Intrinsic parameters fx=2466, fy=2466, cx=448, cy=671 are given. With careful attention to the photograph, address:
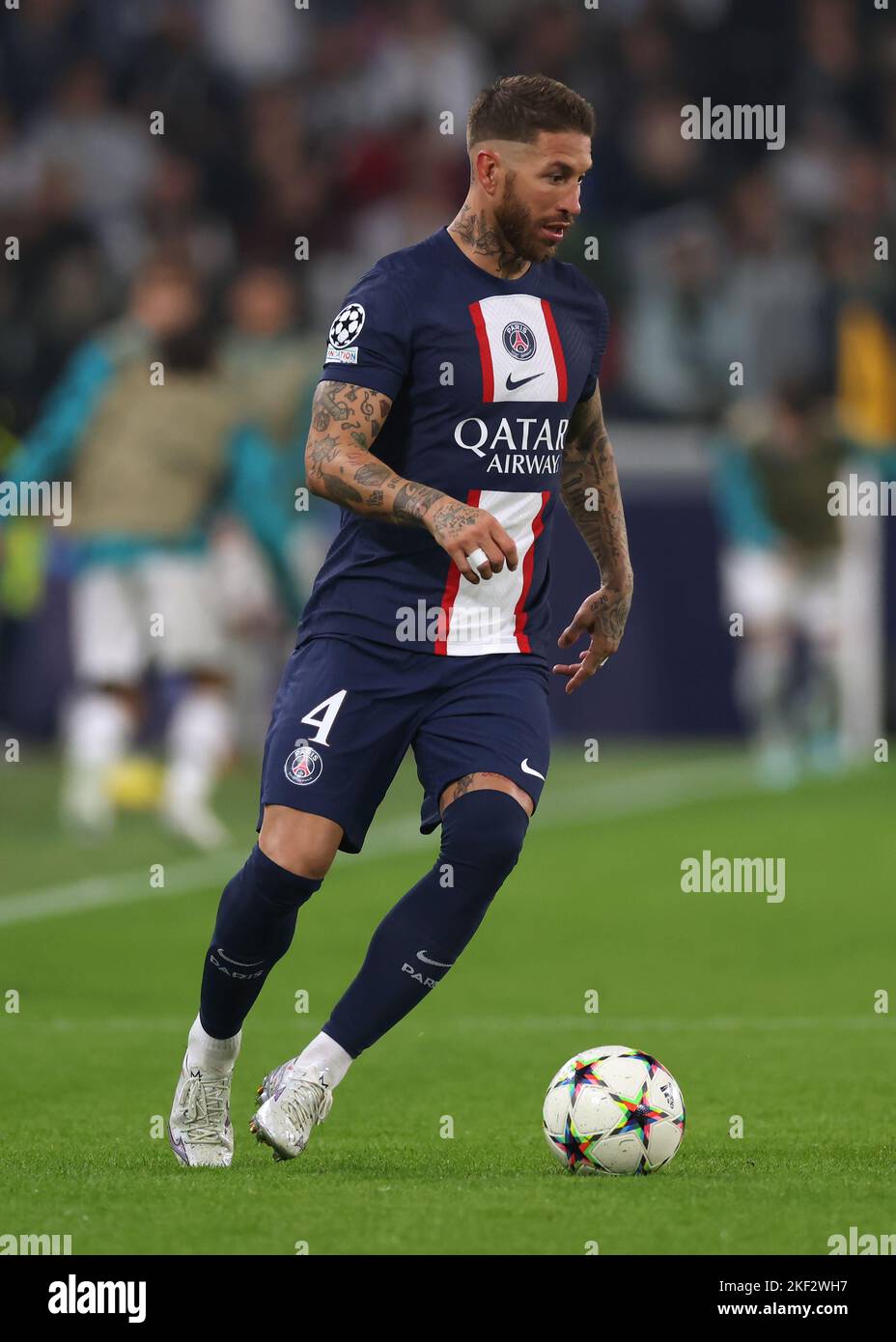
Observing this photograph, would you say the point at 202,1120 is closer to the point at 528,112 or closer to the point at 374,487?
the point at 374,487

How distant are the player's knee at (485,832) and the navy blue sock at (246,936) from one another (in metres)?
0.30

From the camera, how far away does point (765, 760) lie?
15320mm

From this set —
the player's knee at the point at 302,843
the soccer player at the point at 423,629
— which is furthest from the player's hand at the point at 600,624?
the player's knee at the point at 302,843

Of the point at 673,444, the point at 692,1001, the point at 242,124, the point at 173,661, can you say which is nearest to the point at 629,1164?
the point at 692,1001

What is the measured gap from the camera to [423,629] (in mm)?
5035

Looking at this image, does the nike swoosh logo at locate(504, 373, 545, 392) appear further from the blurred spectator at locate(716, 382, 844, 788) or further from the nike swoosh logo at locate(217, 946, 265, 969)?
the blurred spectator at locate(716, 382, 844, 788)

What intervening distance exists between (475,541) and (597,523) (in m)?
1.04

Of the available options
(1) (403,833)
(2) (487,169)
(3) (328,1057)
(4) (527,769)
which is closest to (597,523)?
(4) (527,769)

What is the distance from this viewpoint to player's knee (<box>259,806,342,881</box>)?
489 cm

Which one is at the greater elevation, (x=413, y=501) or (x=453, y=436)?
(x=453, y=436)

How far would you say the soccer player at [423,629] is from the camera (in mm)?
4891

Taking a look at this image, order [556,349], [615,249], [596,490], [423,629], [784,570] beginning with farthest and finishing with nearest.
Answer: [615,249], [784,570], [596,490], [556,349], [423,629]

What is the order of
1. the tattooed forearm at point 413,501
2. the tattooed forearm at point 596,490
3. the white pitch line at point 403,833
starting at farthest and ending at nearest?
the white pitch line at point 403,833, the tattooed forearm at point 596,490, the tattooed forearm at point 413,501

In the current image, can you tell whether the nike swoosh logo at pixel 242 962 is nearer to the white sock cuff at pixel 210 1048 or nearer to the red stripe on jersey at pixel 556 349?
the white sock cuff at pixel 210 1048
